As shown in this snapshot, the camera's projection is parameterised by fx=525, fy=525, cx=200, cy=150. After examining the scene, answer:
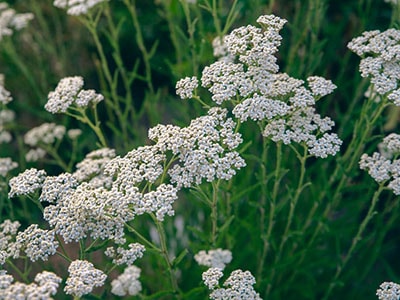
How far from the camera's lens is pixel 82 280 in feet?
4.91

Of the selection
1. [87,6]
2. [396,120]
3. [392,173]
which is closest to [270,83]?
[392,173]

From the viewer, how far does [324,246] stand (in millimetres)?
2756

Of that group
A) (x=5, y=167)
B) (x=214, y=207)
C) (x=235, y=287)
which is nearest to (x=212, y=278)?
(x=235, y=287)

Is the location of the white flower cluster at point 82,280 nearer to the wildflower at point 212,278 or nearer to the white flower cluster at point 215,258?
the wildflower at point 212,278

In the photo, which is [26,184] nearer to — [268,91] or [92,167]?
[92,167]

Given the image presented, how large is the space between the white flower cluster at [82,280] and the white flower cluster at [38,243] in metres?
0.12

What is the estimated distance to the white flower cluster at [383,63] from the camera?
1757 millimetres

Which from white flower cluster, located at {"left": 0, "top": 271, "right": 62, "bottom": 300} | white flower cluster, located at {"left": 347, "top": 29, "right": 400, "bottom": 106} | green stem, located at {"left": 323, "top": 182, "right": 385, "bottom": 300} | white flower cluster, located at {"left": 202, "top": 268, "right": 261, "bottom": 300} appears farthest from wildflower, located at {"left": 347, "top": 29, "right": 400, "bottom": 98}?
white flower cluster, located at {"left": 0, "top": 271, "right": 62, "bottom": 300}

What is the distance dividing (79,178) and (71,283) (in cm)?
53

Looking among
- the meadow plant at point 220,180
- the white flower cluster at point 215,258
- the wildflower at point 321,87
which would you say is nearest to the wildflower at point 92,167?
the meadow plant at point 220,180

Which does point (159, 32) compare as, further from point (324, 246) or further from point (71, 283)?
point (71, 283)

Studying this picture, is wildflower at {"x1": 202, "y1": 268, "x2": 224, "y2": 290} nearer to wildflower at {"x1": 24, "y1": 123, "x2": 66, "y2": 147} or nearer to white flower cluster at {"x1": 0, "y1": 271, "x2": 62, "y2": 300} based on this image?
white flower cluster at {"x1": 0, "y1": 271, "x2": 62, "y2": 300}

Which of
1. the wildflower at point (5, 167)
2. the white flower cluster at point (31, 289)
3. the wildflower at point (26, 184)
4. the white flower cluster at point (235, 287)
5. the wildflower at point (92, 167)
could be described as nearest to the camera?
the white flower cluster at point (31, 289)

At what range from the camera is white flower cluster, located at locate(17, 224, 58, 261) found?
1.60 m
